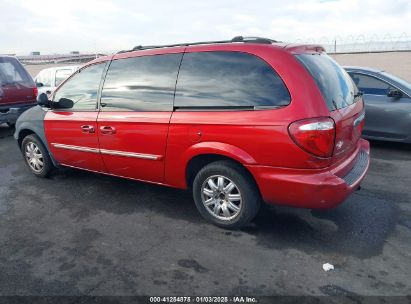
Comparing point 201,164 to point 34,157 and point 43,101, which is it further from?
point 34,157

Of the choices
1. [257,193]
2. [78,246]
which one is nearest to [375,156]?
[257,193]

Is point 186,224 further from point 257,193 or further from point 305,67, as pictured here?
point 305,67

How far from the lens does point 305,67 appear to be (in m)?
3.06

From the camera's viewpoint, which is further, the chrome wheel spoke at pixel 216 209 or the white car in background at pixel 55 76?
the white car in background at pixel 55 76

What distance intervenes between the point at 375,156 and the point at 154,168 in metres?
4.01

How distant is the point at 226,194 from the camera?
11.3 ft

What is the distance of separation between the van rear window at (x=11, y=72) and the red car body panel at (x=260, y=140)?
5.29m

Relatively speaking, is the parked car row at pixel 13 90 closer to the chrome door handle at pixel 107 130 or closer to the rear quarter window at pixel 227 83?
the chrome door handle at pixel 107 130

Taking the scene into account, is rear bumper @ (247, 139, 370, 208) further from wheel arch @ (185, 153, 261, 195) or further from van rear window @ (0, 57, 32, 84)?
van rear window @ (0, 57, 32, 84)

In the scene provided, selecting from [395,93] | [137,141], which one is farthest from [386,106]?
[137,141]

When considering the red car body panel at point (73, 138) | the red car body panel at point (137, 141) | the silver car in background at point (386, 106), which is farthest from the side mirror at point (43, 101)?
the silver car in background at point (386, 106)

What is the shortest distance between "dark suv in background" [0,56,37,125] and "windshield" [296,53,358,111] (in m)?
7.04

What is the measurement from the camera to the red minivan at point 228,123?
295cm

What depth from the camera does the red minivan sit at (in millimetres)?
2953
